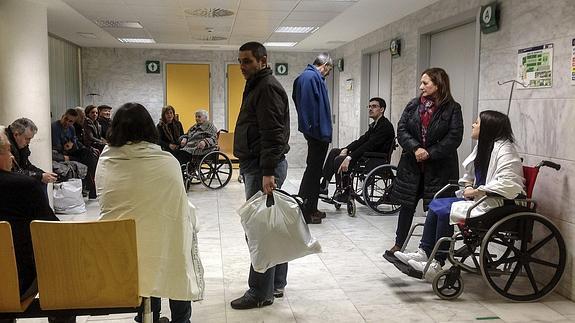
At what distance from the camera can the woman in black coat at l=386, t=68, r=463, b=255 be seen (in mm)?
3545

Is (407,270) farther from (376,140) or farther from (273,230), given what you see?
(376,140)

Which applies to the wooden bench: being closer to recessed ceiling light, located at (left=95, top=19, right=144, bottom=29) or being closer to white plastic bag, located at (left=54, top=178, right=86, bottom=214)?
white plastic bag, located at (left=54, top=178, right=86, bottom=214)

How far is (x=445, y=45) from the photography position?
215 inches

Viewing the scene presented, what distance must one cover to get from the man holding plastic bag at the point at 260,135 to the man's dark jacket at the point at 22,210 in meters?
1.08

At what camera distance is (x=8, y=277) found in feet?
6.26

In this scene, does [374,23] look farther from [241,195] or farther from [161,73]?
[161,73]

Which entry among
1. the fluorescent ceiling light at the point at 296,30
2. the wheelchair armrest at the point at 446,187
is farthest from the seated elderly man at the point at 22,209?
the fluorescent ceiling light at the point at 296,30

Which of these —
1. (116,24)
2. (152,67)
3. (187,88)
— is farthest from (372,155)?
(152,67)

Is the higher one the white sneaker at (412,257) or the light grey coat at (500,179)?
the light grey coat at (500,179)

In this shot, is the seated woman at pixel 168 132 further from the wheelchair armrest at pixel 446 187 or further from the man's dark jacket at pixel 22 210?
the man's dark jacket at pixel 22 210

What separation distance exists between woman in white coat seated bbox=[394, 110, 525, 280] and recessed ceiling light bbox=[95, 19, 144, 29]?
510cm

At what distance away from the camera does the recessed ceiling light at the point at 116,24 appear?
6887 millimetres

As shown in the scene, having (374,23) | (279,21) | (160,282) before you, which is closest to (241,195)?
(279,21)

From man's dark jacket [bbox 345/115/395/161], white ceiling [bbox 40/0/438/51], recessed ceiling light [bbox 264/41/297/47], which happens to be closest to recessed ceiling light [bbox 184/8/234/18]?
white ceiling [bbox 40/0/438/51]
